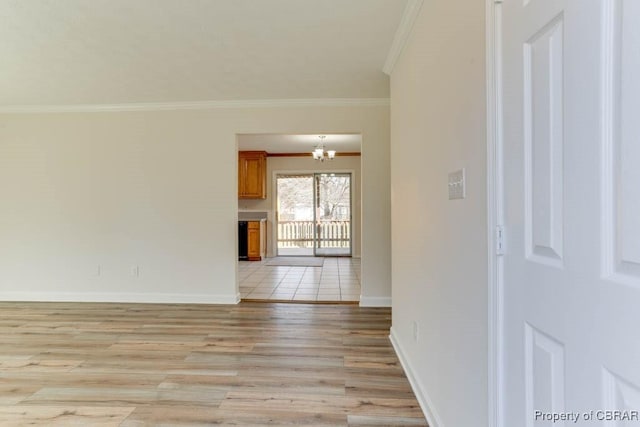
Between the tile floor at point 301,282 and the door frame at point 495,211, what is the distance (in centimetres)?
293

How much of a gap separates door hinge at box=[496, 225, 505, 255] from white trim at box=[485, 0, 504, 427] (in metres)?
0.01

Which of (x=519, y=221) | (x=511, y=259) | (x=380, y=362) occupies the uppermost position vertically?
(x=519, y=221)

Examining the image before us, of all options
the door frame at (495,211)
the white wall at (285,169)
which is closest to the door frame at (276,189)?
the white wall at (285,169)

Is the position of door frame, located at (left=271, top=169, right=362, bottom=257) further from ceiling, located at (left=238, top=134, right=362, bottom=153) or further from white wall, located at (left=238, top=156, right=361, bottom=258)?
ceiling, located at (left=238, top=134, right=362, bottom=153)

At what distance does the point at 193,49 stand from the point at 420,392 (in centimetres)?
286

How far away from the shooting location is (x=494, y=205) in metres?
1.08

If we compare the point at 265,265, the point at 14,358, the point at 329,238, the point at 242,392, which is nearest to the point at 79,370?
the point at 14,358

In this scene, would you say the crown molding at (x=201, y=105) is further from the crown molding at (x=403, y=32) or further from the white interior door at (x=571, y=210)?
the white interior door at (x=571, y=210)

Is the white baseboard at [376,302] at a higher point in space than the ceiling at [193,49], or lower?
lower

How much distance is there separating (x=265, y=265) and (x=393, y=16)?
5.17 meters

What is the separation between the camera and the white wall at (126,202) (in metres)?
3.86

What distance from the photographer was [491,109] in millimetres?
1083

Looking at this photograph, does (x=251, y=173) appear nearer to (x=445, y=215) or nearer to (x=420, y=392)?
(x=420, y=392)

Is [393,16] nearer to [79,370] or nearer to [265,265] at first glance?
[79,370]
